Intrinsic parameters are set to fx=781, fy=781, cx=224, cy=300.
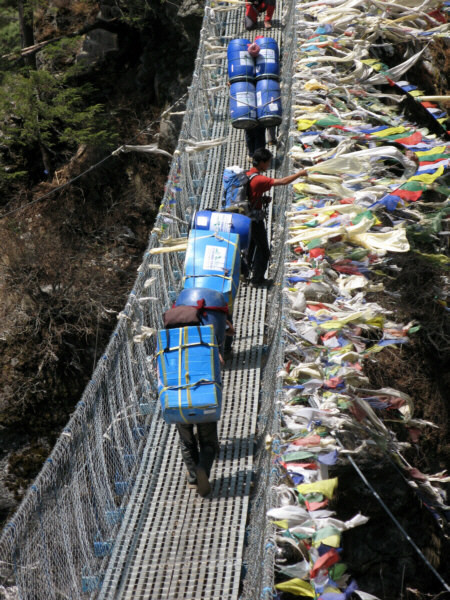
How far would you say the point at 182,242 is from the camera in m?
6.04

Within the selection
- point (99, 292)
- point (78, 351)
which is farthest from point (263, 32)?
point (78, 351)

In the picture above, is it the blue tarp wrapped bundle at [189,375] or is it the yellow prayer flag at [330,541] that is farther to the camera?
the blue tarp wrapped bundle at [189,375]

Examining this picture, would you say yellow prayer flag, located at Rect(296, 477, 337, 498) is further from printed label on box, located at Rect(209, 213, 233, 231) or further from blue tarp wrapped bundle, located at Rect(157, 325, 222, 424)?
printed label on box, located at Rect(209, 213, 233, 231)

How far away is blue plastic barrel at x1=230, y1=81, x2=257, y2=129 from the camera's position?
25.1 feet

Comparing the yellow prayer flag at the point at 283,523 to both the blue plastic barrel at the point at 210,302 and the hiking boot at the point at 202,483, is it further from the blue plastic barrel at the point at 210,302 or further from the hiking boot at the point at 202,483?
the blue plastic barrel at the point at 210,302

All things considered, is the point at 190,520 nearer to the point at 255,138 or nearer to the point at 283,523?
the point at 283,523

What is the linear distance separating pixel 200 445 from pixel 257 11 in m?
7.56

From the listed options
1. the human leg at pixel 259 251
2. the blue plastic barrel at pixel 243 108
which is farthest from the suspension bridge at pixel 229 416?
the blue plastic barrel at pixel 243 108

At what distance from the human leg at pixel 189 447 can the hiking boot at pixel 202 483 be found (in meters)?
0.05

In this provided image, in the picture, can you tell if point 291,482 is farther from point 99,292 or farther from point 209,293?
point 99,292

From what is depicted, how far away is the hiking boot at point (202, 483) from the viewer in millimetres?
4414

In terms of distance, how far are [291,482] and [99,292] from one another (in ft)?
23.5

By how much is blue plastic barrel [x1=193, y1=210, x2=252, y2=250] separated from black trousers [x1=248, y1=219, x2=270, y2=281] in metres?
0.19

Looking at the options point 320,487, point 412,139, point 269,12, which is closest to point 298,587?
point 320,487
